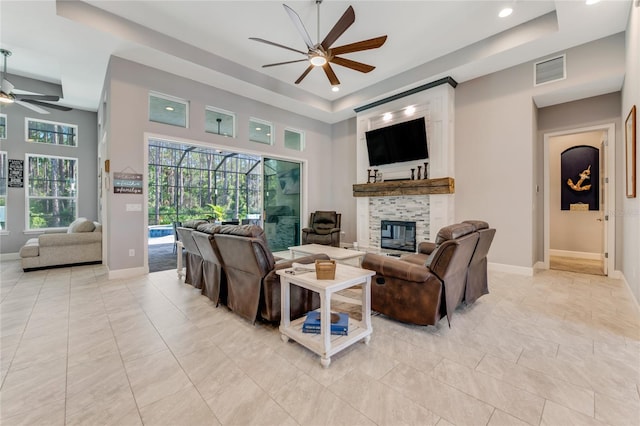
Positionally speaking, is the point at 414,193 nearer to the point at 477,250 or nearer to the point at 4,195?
the point at 477,250

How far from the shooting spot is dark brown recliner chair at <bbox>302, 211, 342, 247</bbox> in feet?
19.4

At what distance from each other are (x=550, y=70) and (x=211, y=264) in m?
5.67

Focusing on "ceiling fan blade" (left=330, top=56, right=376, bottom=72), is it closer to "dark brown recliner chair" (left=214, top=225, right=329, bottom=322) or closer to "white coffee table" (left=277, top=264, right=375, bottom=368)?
"dark brown recliner chair" (left=214, top=225, right=329, bottom=322)

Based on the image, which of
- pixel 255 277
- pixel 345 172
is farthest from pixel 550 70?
pixel 255 277

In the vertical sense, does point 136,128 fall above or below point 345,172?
above

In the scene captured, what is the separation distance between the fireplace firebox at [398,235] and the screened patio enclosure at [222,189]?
220 centimetres

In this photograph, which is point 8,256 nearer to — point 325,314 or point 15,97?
point 15,97

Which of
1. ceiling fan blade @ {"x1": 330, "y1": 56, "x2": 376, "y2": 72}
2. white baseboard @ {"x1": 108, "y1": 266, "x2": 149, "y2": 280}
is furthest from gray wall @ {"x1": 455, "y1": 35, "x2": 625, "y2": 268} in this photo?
white baseboard @ {"x1": 108, "y1": 266, "x2": 149, "y2": 280}

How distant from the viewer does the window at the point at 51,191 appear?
5824mm

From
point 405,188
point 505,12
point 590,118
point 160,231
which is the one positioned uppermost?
point 505,12

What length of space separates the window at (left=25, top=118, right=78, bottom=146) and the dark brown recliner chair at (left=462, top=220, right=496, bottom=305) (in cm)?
841

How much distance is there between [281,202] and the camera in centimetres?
659

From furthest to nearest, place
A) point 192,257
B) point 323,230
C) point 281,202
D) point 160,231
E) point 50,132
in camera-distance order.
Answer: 1. point 160,231
2. point 281,202
3. point 323,230
4. point 50,132
5. point 192,257

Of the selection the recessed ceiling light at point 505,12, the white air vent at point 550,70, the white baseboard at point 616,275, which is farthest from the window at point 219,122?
the white baseboard at point 616,275
